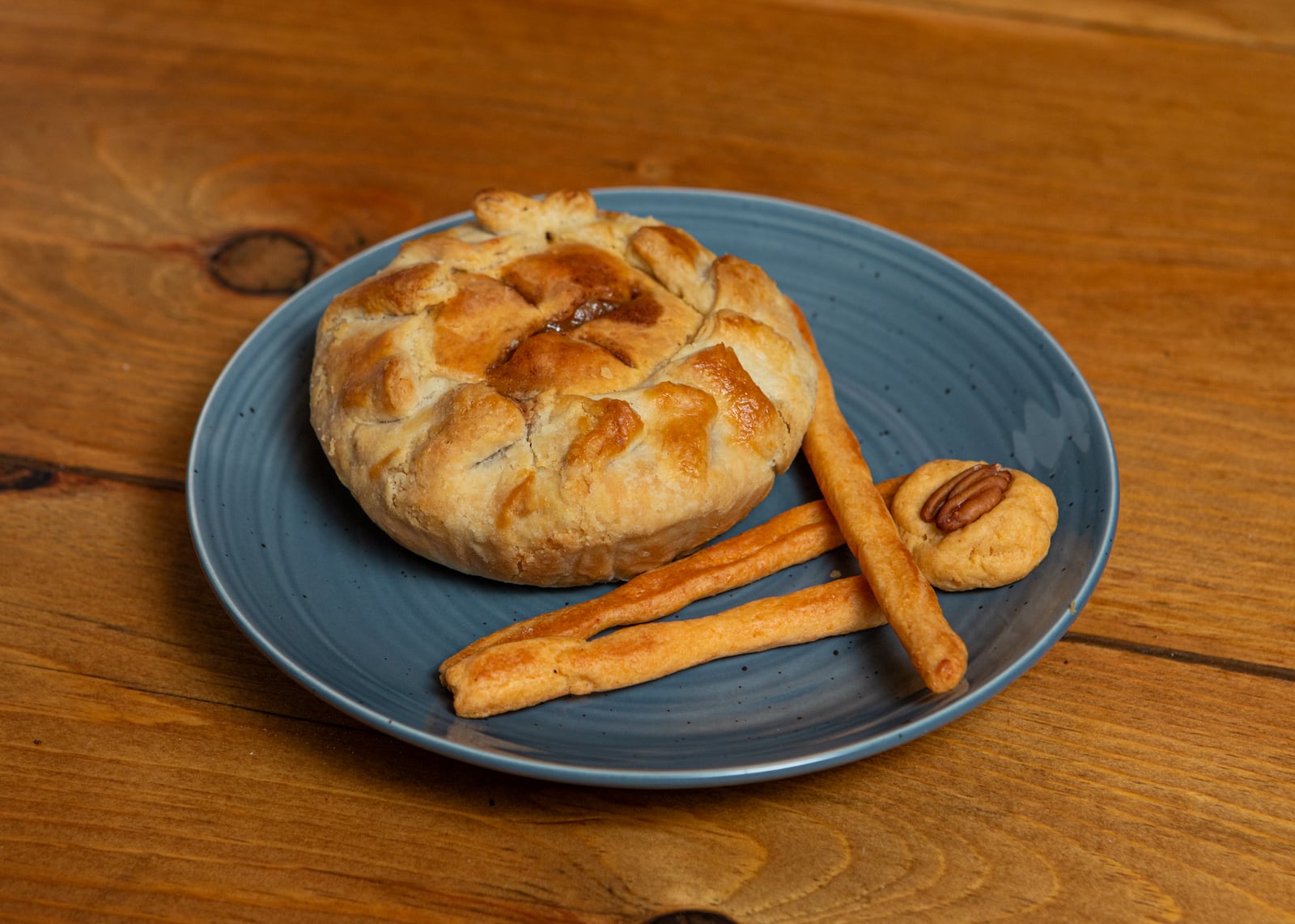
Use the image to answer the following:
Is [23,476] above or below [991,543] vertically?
below

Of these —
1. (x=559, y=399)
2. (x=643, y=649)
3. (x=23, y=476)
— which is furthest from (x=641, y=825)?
(x=23, y=476)

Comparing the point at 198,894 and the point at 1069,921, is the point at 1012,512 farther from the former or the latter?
the point at 198,894

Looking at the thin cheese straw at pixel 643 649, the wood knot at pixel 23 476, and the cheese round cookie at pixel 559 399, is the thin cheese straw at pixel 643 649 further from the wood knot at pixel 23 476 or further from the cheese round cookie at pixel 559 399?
the wood knot at pixel 23 476

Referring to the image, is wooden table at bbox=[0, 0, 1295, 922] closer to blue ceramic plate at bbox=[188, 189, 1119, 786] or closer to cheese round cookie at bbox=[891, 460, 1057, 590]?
blue ceramic plate at bbox=[188, 189, 1119, 786]

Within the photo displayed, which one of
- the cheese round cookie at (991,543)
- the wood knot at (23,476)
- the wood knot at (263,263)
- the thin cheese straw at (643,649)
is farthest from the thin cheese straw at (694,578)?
the wood knot at (263,263)

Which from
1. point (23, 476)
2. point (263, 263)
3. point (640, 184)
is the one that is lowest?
point (23, 476)

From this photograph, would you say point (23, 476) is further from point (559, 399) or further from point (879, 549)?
point (879, 549)

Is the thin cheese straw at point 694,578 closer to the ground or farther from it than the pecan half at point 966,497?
closer to the ground

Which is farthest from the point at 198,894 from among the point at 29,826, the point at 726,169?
the point at 726,169
